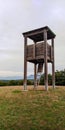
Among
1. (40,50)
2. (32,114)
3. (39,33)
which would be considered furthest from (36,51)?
(32,114)

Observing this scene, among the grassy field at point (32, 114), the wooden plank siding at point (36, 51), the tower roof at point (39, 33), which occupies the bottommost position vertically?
the grassy field at point (32, 114)

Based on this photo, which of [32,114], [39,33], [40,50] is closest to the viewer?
[32,114]

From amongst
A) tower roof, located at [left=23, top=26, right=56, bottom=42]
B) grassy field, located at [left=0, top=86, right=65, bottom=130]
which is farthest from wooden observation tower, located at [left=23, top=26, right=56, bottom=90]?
grassy field, located at [left=0, top=86, right=65, bottom=130]

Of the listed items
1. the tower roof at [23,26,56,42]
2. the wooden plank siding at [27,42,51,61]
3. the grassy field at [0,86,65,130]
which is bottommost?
the grassy field at [0,86,65,130]

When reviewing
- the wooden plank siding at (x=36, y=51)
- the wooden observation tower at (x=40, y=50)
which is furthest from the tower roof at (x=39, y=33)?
the wooden plank siding at (x=36, y=51)

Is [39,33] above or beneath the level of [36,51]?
above

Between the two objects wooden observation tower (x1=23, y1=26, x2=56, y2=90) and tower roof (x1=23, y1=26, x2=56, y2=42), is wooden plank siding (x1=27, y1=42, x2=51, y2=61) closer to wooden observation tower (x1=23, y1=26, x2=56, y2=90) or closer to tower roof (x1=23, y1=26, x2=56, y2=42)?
wooden observation tower (x1=23, y1=26, x2=56, y2=90)

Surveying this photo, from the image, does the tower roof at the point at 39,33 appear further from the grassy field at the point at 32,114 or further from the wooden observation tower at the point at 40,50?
the grassy field at the point at 32,114

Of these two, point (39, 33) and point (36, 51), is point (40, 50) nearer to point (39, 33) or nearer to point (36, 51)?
point (36, 51)

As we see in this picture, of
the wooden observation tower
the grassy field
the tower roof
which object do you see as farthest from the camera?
the tower roof

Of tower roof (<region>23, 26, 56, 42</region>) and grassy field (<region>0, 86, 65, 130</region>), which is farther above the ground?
tower roof (<region>23, 26, 56, 42</region>)

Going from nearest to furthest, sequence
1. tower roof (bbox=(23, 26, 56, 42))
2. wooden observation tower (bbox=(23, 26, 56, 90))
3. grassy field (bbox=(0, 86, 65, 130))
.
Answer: grassy field (bbox=(0, 86, 65, 130)), wooden observation tower (bbox=(23, 26, 56, 90)), tower roof (bbox=(23, 26, 56, 42))

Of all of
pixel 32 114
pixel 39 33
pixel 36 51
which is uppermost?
pixel 39 33

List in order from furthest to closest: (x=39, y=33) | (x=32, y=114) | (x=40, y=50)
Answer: (x=39, y=33) < (x=40, y=50) < (x=32, y=114)
